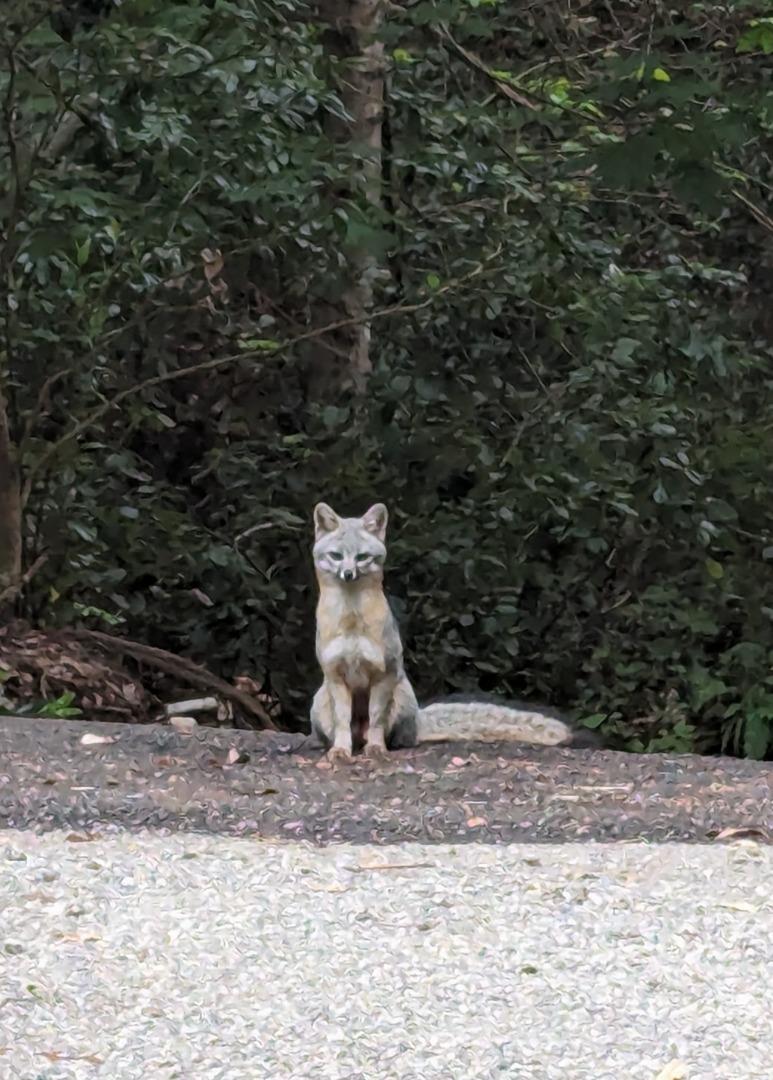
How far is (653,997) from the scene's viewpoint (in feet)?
12.8

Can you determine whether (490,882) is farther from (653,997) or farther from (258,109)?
(258,109)

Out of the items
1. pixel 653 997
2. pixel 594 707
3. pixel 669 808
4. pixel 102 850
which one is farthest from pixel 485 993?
pixel 594 707

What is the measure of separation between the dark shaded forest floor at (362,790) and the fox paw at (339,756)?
58 mm

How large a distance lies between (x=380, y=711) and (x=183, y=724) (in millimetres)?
1288

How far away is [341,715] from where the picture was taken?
686 cm

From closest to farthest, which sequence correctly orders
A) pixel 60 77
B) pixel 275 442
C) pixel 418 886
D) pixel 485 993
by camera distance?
1. pixel 485 993
2. pixel 418 886
3. pixel 60 77
4. pixel 275 442

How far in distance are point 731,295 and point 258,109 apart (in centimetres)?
463

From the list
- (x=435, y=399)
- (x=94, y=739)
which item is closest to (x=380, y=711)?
(x=94, y=739)

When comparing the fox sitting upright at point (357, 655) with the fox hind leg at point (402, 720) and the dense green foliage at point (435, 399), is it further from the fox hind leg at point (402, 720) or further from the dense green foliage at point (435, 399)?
the dense green foliage at point (435, 399)

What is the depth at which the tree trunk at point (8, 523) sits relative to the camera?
28.8 ft

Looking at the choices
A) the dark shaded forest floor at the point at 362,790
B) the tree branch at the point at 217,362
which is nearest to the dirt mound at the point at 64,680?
the tree branch at the point at 217,362

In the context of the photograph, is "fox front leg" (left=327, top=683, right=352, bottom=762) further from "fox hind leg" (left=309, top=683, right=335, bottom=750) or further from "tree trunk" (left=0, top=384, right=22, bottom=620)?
"tree trunk" (left=0, top=384, right=22, bottom=620)

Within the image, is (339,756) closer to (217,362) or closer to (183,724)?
(183,724)

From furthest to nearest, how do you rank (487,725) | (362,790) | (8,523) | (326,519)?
(8,523), (487,725), (326,519), (362,790)
